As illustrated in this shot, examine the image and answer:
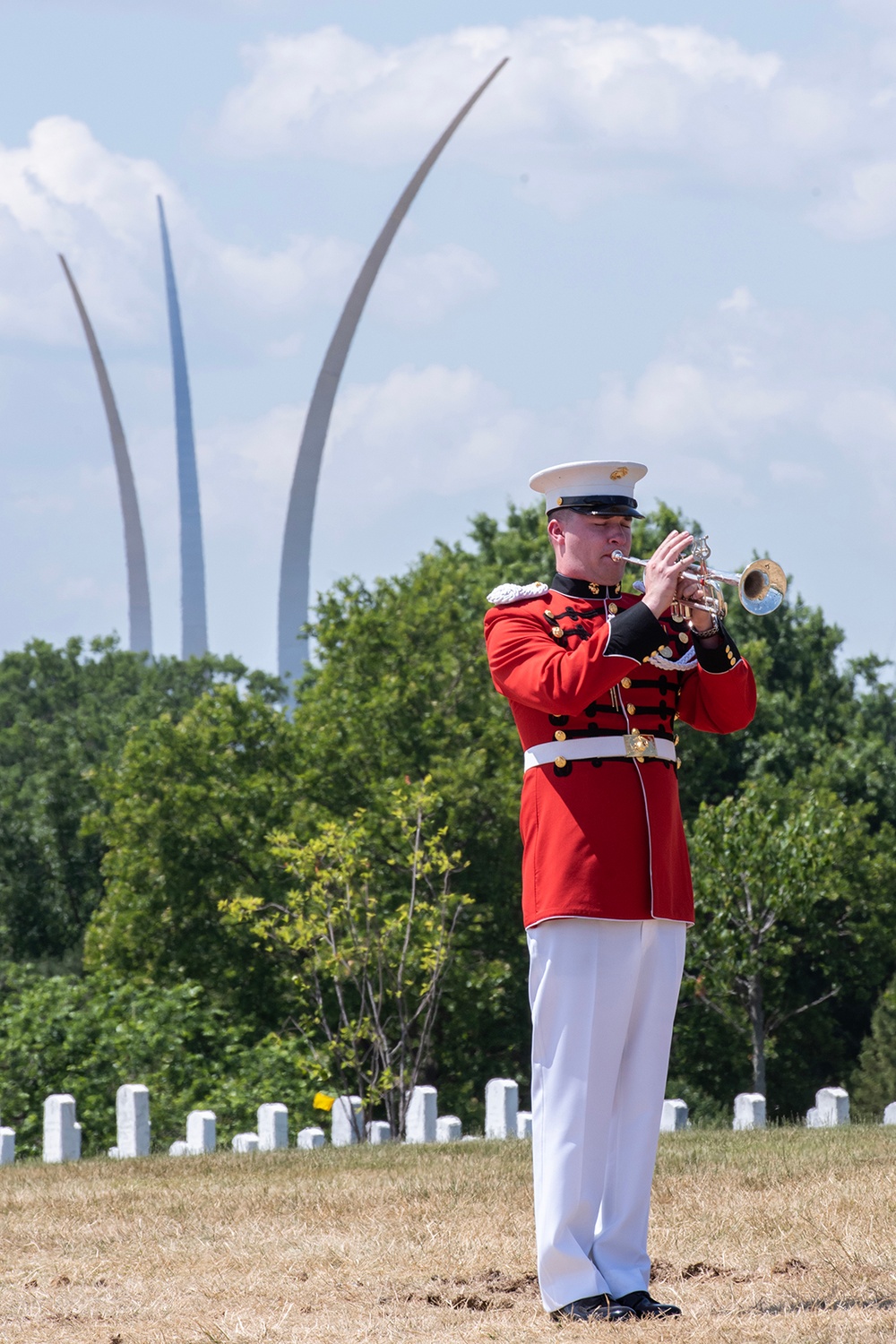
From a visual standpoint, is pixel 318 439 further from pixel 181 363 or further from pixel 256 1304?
pixel 256 1304

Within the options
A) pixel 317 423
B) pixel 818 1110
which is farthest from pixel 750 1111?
pixel 317 423

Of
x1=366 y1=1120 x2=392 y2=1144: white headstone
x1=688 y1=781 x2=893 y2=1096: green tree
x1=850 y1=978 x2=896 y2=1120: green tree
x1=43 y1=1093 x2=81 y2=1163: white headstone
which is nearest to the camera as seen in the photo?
x1=43 y1=1093 x2=81 y2=1163: white headstone

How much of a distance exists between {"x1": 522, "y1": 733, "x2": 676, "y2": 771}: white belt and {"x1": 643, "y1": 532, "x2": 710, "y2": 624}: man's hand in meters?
0.42

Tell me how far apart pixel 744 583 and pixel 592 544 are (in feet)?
1.83

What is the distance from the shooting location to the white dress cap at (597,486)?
5086 mm

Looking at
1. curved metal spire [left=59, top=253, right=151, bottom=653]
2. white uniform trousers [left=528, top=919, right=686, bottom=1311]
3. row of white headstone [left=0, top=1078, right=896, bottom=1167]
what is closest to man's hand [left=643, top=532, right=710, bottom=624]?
white uniform trousers [left=528, top=919, right=686, bottom=1311]

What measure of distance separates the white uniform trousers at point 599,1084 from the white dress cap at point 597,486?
43.6 inches

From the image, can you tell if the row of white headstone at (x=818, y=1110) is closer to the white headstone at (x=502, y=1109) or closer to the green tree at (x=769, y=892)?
the white headstone at (x=502, y=1109)

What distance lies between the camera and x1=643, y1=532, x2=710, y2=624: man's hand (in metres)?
4.77

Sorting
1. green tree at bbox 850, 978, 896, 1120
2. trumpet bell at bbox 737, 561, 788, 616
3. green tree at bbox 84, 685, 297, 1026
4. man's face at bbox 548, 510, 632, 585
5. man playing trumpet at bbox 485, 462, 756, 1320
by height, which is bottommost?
green tree at bbox 850, 978, 896, 1120

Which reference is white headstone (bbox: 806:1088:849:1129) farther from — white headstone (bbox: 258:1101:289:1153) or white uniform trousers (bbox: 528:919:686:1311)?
white uniform trousers (bbox: 528:919:686:1311)

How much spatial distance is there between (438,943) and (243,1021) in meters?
13.2

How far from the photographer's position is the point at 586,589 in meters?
5.19

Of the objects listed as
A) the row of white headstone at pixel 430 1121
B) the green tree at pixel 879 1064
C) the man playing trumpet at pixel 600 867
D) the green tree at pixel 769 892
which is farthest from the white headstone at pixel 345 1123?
the green tree at pixel 879 1064
